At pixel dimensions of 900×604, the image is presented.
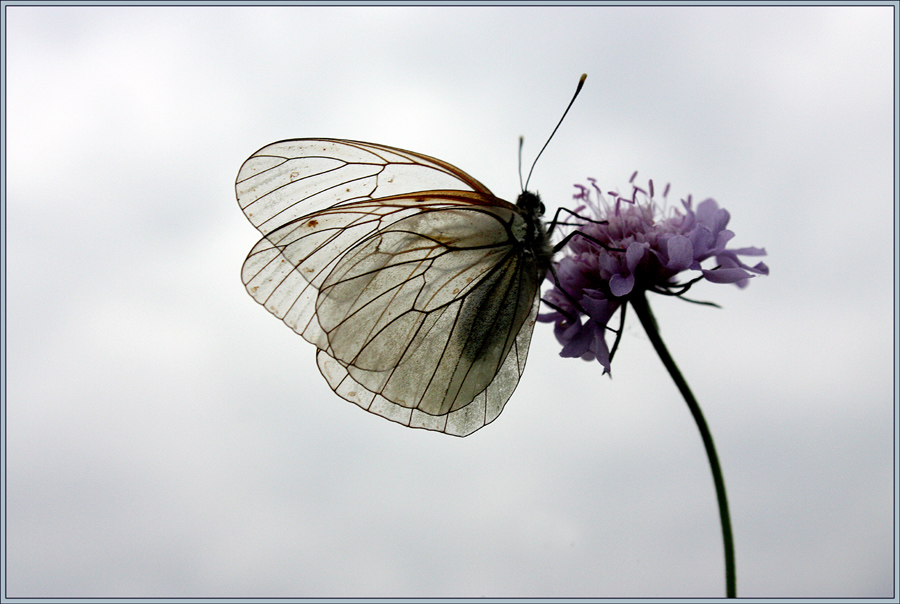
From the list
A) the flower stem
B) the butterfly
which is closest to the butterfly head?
the butterfly

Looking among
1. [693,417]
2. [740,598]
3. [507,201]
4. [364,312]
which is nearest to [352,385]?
[364,312]

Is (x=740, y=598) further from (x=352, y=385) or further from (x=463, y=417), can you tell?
(x=352, y=385)

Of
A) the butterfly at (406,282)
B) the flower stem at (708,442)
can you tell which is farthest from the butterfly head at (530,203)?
the flower stem at (708,442)

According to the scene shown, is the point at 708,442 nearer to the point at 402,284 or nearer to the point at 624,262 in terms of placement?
the point at 624,262

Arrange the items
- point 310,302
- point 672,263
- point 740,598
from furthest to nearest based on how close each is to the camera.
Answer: point 310,302 → point 672,263 → point 740,598

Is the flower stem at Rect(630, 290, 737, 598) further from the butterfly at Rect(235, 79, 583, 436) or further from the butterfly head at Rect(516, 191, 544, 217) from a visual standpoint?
the butterfly head at Rect(516, 191, 544, 217)

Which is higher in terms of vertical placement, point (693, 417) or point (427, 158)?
point (427, 158)

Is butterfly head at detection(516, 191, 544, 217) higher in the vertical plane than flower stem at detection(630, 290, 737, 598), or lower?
higher
